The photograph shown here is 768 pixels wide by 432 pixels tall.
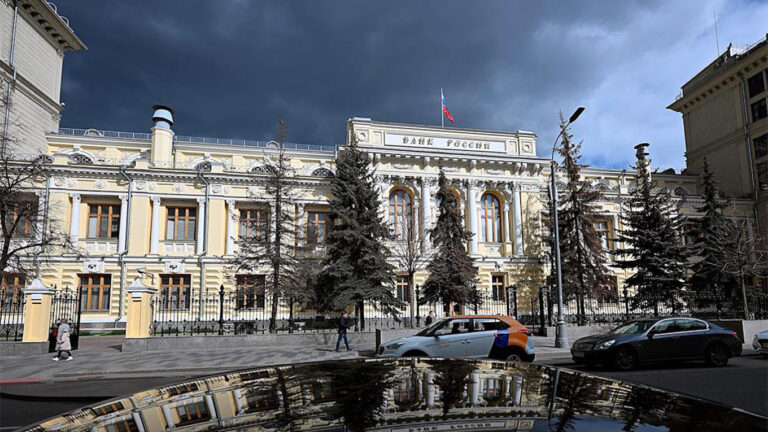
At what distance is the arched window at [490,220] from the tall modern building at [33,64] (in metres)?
33.4

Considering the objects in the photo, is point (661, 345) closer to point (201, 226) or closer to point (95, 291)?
point (201, 226)

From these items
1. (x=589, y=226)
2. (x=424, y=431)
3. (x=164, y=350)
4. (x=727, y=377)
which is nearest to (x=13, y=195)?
(x=164, y=350)

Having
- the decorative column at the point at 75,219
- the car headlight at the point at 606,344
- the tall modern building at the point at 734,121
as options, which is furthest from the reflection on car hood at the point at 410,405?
the tall modern building at the point at 734,121

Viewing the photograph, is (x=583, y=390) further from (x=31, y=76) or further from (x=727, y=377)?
(x=31, y=76)

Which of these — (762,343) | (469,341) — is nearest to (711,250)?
(762,343)

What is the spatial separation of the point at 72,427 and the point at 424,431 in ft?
4.49

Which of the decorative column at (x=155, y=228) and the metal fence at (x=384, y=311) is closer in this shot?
the metal fence at (x=384, y=311)

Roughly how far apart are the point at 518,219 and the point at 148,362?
27.7 m

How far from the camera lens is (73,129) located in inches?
1489

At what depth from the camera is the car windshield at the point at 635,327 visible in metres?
12.3

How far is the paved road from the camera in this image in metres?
7.69

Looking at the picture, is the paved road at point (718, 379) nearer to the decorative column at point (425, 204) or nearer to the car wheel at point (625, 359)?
the car wheel at point (625, 359)

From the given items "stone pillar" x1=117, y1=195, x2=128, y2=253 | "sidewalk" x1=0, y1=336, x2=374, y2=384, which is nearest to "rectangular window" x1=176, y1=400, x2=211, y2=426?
"sidewalk" x1=0, y1=336, x2=374, y2=384

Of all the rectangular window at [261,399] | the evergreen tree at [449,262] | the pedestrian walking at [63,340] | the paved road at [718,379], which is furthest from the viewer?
the evergreen tree at [449,262]
